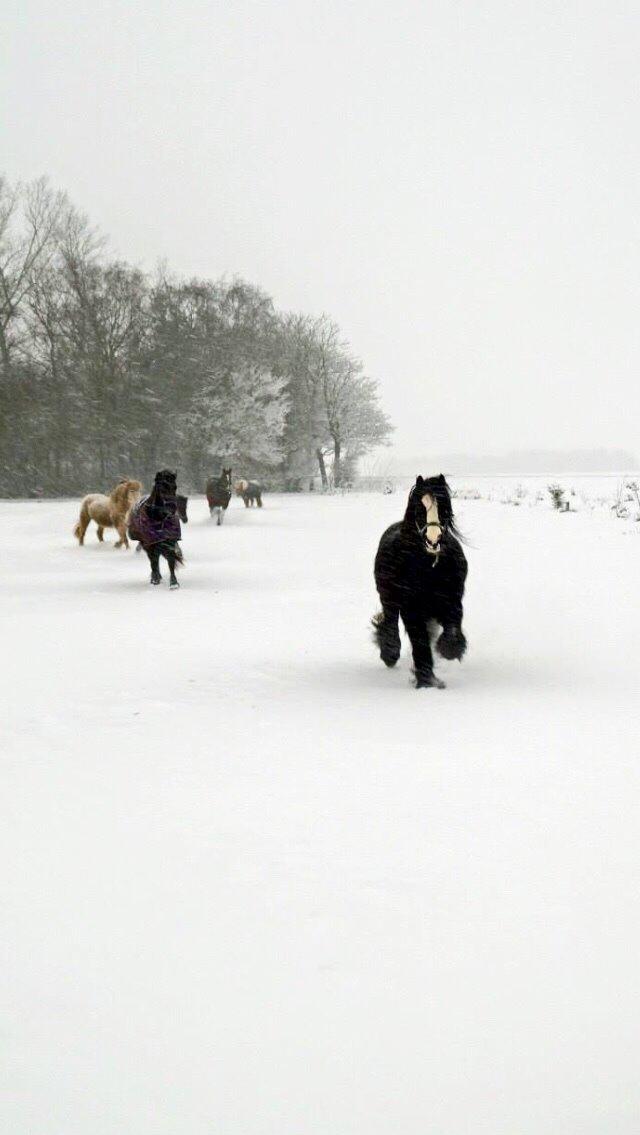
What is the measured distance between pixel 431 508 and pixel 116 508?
10990 millimetres

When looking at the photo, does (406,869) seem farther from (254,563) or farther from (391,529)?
(254,563)

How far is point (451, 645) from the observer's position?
586 centimetres

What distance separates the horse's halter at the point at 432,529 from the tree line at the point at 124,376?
115ft

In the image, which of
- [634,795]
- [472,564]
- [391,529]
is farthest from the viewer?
[472,564]

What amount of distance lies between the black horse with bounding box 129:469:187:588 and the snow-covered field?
489cm

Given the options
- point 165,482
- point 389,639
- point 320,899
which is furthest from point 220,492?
point 320,899

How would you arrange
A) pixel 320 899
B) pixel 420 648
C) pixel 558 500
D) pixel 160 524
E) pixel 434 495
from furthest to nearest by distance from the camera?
pixel 558 500
pixel 160 524
pixel 434 495
pixel 420 648
pixel 320 899

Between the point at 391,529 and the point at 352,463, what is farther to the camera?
the point at 352,463

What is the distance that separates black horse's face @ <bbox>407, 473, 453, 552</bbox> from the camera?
18.2 ft

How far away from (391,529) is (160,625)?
283 cm

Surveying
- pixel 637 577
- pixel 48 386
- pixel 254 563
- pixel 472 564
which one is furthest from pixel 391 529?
pixel 48 386

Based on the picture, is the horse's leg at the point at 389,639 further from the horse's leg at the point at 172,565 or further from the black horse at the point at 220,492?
the black horse at the point at 220,492

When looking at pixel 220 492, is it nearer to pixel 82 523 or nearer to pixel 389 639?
pixel 82 523

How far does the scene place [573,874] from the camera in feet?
Result: 8.91
